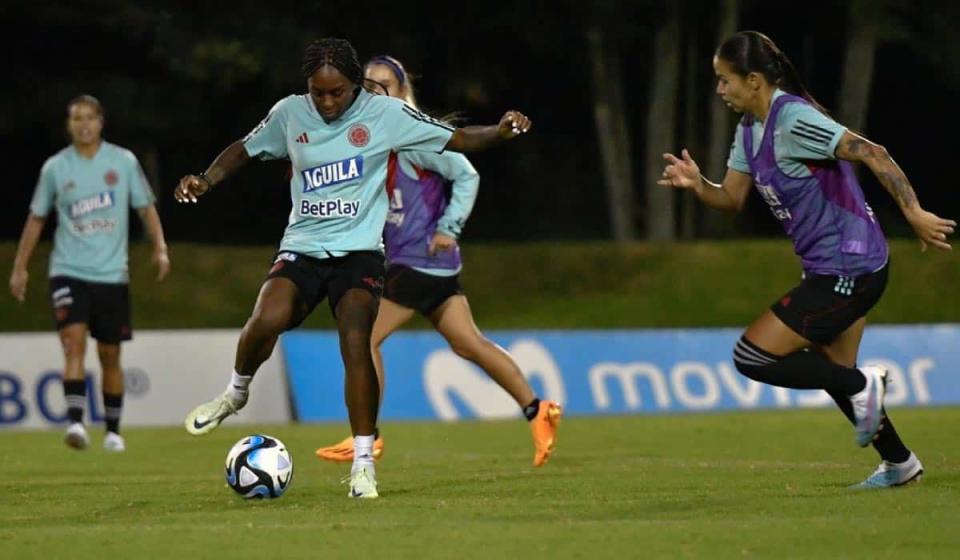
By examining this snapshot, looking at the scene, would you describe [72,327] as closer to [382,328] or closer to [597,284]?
[382,328]

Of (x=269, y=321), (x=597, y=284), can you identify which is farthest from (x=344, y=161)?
(x=597, y=284)

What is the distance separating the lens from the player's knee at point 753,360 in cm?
908

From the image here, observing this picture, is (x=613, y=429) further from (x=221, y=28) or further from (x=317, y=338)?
(x=221, y=28)

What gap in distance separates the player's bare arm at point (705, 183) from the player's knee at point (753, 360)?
0.74m

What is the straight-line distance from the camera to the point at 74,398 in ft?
48.5

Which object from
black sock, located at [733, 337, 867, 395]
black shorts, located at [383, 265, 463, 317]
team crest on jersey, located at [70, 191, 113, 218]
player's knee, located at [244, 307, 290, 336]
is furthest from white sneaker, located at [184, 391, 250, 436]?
team crest on jersey, located at [70, 191, 113, 218]

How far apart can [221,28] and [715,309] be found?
7.82 metres

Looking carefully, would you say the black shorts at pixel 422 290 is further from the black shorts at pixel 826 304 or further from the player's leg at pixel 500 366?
the black shorts at pixel 826 304

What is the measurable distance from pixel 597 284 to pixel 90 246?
12775mm

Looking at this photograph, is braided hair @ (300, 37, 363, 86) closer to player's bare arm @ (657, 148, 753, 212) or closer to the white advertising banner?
player's bare arm @ (657, 148, 753, 212)

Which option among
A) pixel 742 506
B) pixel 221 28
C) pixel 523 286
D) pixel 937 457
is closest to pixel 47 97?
pixel 221 28

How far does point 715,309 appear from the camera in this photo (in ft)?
85.4

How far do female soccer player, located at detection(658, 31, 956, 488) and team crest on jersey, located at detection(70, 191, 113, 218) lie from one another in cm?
658

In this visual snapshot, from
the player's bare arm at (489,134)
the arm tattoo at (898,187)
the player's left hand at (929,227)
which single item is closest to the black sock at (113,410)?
the player's bare arm at (489,134)
